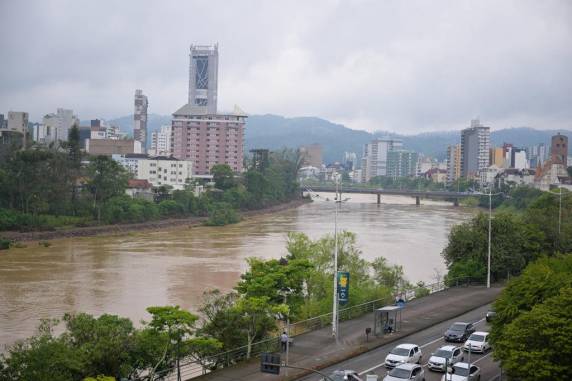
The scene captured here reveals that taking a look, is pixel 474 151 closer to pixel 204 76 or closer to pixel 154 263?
pixel 204 76

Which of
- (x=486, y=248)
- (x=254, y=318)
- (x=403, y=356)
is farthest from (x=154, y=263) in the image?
(x=403, y=356)

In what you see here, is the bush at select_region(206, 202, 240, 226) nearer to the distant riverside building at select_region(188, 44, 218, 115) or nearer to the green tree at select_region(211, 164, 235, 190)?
the green tree at select_region(211, 164, 235, 190)

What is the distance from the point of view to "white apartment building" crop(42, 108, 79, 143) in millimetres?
132000

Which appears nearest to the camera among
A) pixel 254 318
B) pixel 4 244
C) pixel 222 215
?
pixel 254 318

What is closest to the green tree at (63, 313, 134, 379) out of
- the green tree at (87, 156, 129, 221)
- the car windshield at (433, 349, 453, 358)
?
the car windshield at (433, 349, 453, 358)

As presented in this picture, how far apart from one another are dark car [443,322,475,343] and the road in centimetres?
23

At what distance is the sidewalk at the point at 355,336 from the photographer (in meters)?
15.0

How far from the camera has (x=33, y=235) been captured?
4869 centimetres

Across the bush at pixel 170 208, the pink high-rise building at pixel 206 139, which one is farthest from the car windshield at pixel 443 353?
the pink high-rise building at pixel 206 139

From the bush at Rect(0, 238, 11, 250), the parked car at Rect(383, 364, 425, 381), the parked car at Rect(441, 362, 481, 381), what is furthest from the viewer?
the bush at Rect(0, 238, 11, 250)

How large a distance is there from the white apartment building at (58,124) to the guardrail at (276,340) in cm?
10922

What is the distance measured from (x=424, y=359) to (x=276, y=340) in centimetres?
350

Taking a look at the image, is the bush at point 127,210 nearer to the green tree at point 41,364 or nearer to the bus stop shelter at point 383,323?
the bus stop shelter at point 383,323

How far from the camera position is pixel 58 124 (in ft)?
467
